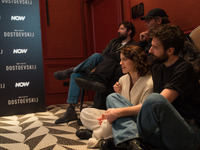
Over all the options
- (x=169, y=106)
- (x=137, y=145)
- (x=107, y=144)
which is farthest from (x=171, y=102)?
(x=107, y=144)

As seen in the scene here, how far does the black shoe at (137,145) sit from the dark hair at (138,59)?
554 millimetres

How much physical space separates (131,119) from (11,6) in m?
2.92

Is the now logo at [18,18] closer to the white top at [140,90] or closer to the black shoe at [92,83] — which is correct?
the black shoe at [92,83]

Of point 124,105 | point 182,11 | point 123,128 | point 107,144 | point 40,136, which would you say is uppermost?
point 182,11

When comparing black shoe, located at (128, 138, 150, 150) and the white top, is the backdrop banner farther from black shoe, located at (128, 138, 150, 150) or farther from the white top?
black shoe, located at (128, 138, 150, 150)

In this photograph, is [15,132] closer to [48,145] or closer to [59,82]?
[48,145]

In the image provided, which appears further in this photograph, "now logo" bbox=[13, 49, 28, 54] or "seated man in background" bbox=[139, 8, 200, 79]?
"now logo" bbox=[13, 49, 28, 54]

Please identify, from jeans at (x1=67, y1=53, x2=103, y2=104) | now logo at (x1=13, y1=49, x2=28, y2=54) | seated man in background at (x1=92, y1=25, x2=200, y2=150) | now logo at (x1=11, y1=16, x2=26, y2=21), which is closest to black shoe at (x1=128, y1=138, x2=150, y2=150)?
seated man in background at (x1=92, y1=25, x2=200, y2=150)

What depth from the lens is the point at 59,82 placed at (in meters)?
4.46

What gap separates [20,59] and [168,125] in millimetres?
2904

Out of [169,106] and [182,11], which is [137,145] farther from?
[182,11]

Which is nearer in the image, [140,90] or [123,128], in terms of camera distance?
[123,128]

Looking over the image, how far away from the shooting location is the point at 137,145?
4.18 feet

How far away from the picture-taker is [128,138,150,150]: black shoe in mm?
1266
